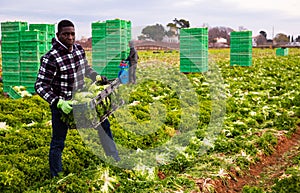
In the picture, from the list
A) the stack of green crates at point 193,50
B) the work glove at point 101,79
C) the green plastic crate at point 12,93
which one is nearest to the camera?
the work glove at point 101,79

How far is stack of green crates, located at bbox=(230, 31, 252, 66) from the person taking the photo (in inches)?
923

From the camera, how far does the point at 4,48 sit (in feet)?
41.8

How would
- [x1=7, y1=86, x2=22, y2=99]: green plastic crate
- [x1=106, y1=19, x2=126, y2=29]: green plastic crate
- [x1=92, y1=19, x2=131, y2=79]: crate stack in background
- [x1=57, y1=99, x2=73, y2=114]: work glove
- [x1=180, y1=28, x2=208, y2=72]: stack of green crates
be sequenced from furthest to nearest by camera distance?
1. [x1=180, y1=28, x2=208, y2=72]: stack of green crates
2. [x1=92, y1=19, x2=131, y2=79]: crate stack in background
3. [x1=106, y1=19, x2=126, y2=29]: green plastic crate
4. [x1=7, y1=86, x2=22, y2=99]: green plastic crate
5. [x1=57, y1=99, x2=73, y2=114]: work glove

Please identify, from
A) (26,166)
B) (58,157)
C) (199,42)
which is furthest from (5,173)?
(199,42)

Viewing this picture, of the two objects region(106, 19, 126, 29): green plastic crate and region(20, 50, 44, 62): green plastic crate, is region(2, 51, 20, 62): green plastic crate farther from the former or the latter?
region(106, 19, 126, 29): green plastic crate

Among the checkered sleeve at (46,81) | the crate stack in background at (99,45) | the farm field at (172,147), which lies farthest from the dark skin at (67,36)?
the crate stack in background at (99,45)

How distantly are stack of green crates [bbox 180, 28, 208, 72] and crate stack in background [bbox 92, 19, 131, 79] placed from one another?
149 inches

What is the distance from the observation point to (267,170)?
6.81 meters

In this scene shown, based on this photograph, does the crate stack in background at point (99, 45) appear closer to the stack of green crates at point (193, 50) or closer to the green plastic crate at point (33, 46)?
the green plastic crate at point (33, 46)

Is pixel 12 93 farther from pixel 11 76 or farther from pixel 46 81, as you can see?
pixel 46 81

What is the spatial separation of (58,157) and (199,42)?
547 inches

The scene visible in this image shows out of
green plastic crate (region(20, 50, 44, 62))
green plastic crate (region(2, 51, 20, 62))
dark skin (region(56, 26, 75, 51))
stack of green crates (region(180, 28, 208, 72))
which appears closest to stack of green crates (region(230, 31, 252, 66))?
stack of green crates (region(180, 28, 208, 72))

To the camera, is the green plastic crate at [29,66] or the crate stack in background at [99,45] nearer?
the green plastic crate at [29,66]

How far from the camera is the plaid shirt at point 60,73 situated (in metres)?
5.11
